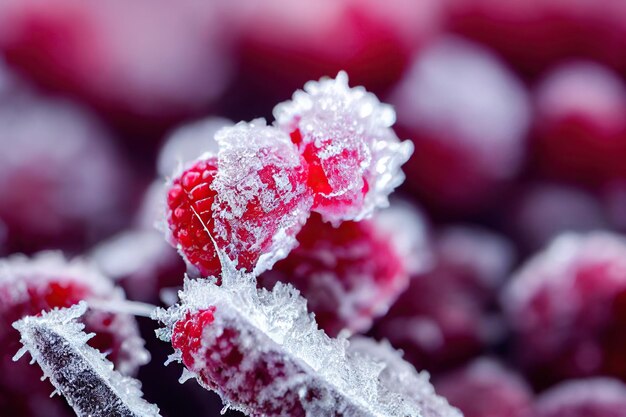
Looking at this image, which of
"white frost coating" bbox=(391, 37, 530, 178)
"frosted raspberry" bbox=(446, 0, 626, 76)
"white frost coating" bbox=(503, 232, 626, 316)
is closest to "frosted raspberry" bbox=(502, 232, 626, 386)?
"white frost coating" bbox=(503, 232, 626, 316)

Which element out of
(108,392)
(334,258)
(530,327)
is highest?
(530,327)

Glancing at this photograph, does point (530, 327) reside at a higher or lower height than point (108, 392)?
higher

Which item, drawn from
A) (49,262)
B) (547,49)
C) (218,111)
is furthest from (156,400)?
(547,49)

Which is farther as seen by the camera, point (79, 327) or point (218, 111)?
point (218, 111)

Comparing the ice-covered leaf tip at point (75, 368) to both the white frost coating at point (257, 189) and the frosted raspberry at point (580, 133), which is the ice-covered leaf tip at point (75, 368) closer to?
the white frost coating at point (257, 189)

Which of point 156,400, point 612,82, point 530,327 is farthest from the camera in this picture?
point 612,82

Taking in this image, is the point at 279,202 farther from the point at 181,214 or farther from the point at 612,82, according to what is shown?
the point at 612,82

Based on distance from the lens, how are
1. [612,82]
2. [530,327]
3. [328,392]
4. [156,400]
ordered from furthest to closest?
[612,82] < [530,327] < [156,400] < [328,392]
